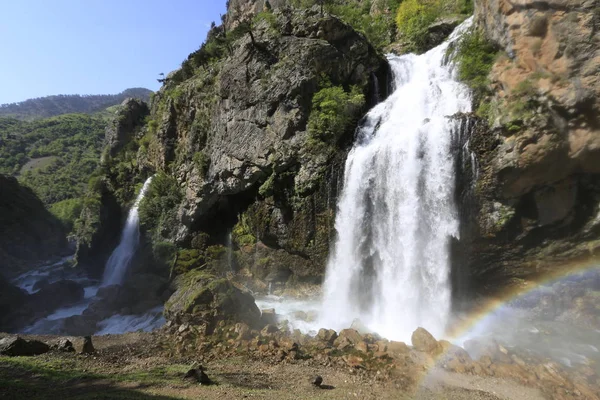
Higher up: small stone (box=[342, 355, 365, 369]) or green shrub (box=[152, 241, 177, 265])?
green shrub (box=[152, 241, 177, 265])

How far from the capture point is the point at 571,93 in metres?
13.8

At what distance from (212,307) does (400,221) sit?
11014 millimetres

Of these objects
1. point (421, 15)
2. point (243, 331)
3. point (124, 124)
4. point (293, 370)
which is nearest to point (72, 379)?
point (293, 370)

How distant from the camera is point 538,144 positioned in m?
14.6

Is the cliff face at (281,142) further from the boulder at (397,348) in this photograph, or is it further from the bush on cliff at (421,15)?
the boulder at (397,348)

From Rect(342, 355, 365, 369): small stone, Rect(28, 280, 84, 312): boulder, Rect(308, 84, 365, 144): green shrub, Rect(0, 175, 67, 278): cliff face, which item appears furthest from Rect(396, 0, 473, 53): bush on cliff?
Rect(0, 175, 67, 278): cliff face

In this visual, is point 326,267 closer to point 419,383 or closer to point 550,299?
point 419,383

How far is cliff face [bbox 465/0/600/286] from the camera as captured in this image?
13719mm

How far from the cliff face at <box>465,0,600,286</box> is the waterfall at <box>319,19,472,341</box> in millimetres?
1873

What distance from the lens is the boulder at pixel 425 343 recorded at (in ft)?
41.8

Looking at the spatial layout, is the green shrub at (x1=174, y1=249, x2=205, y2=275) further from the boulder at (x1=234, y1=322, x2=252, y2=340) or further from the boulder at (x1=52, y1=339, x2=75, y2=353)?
the boulder at (x1=52, y1=339, x2=75, y2=353)

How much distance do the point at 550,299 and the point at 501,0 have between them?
15790 millimetres

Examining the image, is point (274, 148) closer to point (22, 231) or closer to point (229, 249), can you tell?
point (229, 249)

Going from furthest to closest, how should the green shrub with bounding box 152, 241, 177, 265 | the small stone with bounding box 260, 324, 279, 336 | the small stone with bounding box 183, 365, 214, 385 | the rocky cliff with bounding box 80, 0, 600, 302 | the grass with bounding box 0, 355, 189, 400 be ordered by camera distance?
the green shrub with bounding box 152, 241, 177, 265, the small stone with bounding box 260, 324, 279, 336, the rocky cliff with bounding box 80, 0, 600, 302, the small stone with bounding box 183, 365, 214, 385, the grass with bounding box 0, 355, 189, 400
